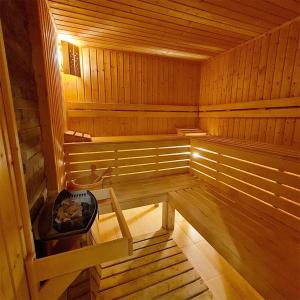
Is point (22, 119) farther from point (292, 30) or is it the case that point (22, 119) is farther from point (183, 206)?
point (292, 30)

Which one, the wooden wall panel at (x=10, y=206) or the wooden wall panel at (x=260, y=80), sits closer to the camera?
the wooden wall panel at (x=10, y=206)

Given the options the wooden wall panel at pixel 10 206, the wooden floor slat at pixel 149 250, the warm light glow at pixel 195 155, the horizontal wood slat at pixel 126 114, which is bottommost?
the wooden floor slat at pixel 149 250

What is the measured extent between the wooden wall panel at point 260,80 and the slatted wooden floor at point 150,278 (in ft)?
7.95

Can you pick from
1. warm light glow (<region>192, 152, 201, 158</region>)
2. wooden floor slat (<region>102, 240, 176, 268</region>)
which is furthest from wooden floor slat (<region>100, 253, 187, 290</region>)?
warm light glow (<region>192, 152, 201, 158</region>)

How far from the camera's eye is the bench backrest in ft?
6.64

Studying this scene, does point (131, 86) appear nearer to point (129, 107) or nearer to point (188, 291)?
point (129, 107)

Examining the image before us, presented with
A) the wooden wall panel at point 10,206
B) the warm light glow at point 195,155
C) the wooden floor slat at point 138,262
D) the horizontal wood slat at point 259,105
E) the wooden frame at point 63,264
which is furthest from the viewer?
the warm light glow at point 195,155

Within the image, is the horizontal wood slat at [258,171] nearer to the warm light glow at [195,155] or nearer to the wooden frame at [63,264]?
the warm light glow at [195,155]

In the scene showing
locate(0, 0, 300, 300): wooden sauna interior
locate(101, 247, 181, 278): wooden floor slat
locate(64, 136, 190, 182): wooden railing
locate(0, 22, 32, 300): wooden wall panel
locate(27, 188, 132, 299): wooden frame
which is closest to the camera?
locate(0, 22, 32, 300): wooden wall panel

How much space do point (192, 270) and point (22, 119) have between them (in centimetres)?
252

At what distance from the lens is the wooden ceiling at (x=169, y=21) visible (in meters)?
2.16

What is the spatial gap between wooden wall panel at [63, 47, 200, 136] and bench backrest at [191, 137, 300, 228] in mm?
1688

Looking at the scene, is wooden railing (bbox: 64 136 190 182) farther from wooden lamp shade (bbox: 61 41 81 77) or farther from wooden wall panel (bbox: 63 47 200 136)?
wooden lamp shade (bbox: 61 41 81 77)

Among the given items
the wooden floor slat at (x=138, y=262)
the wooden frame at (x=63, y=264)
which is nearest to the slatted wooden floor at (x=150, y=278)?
the wooden floor slat at (x=138, y=262)
